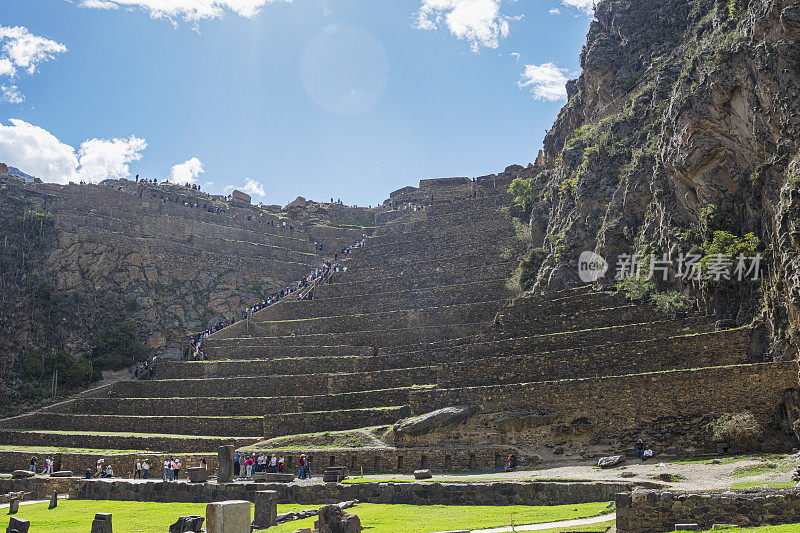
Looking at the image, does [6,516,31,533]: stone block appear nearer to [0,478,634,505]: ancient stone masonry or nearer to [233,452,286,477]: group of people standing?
[0,478,634,505]: ancient stone masonry

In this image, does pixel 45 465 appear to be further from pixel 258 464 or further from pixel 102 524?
pixel 102 524

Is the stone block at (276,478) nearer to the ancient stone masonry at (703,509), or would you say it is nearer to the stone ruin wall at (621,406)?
the stone ruin wall at (621,406)

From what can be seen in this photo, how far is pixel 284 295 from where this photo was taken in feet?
178

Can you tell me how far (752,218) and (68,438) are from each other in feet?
111

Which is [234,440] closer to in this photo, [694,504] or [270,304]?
[270,304]

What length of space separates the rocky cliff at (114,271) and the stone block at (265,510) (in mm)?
29305

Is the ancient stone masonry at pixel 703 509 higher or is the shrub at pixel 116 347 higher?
the shrub at pixel 116 347

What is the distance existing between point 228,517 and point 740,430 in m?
16.4

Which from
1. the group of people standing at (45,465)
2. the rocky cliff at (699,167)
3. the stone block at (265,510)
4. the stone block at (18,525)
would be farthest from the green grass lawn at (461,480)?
the group of people standing at (45,465)

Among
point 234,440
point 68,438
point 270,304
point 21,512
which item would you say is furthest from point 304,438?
point 270,304

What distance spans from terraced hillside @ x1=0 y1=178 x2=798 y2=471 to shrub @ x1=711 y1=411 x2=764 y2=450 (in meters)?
0.28

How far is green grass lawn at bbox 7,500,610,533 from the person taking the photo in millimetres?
16422

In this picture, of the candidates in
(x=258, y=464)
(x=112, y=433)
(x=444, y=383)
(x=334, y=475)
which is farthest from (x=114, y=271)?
(x=334, y=475)

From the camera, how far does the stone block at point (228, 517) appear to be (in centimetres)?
1434
